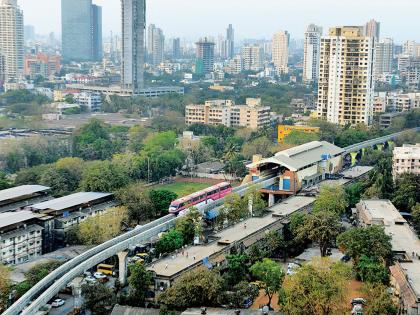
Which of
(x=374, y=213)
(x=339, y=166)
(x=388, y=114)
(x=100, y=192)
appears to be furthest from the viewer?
(x=388, y=114)

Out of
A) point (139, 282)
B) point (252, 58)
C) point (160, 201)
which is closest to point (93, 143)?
point (160, 201)

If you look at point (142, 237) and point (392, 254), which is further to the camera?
point (142, 237)

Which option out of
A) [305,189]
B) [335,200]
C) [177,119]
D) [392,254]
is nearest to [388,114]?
[177,119]

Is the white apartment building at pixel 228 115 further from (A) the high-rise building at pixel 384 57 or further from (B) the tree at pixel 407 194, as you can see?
(A) the high-rise building at pixel 384 57

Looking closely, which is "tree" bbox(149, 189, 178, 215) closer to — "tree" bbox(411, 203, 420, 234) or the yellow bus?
the yellow bus

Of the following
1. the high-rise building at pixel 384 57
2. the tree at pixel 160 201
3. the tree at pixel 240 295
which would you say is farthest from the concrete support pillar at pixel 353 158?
the high-rise building at pixel 384 57

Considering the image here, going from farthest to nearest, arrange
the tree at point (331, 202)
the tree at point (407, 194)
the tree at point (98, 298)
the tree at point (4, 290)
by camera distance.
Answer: the tree at point (407, 194) → the tree at point (331, 202) → the tree at point (98, 298) → the tree at point (4, 290)

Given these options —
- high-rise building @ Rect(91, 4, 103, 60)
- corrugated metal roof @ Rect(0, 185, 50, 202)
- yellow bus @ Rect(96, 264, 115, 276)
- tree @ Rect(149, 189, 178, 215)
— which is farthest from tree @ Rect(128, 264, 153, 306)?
high-rise building @ Rect(91, 4, 103, 60)

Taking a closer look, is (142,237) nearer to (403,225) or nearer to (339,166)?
(403,225)
